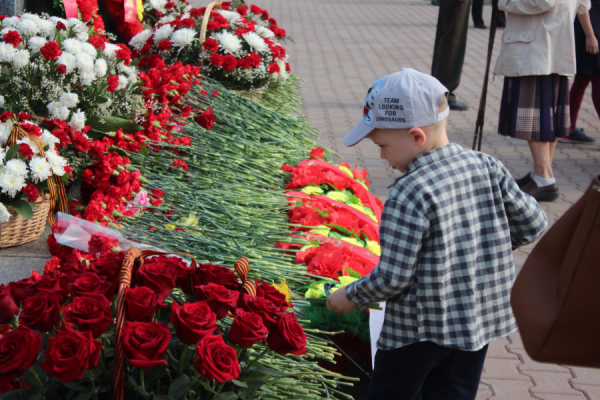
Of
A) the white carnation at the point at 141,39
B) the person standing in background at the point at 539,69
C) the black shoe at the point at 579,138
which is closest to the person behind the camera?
the person standing in background at the point at 539,69

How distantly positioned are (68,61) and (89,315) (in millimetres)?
2068

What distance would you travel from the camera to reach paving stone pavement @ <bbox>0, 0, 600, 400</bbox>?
8.04 feet

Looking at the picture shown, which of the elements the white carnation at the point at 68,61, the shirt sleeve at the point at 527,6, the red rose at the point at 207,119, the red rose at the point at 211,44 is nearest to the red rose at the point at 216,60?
the red rose at the point at 211,44

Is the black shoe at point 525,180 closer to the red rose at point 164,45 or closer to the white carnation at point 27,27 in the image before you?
the red rose at point 164,45

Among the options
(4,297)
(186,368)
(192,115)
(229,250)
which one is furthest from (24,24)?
(186,368)

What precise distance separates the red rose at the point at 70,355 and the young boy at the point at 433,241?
0.70 metres

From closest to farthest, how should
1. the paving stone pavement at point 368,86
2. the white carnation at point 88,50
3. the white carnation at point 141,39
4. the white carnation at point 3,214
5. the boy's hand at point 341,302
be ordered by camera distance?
the boy's hand at point 341,302, the white carnation at point 3,214, the paving stone pavement at point 368,86, the white carnation at point 88,50, the white carnation at point 141,39

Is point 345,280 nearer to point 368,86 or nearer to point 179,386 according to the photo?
point 179,386

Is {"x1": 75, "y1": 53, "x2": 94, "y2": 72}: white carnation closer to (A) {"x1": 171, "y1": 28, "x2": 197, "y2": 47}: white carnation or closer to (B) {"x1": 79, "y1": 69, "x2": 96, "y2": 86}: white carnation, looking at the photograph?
(B) {"x1": 79, "y1": 69, "x2": 96, "y2": 86}: white carnation

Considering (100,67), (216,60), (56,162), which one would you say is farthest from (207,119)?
(216,60)

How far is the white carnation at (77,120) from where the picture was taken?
273 centimetres

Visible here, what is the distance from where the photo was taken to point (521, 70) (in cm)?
388

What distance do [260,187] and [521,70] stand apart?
2.17 metres

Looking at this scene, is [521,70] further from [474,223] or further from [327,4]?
[327,4]
